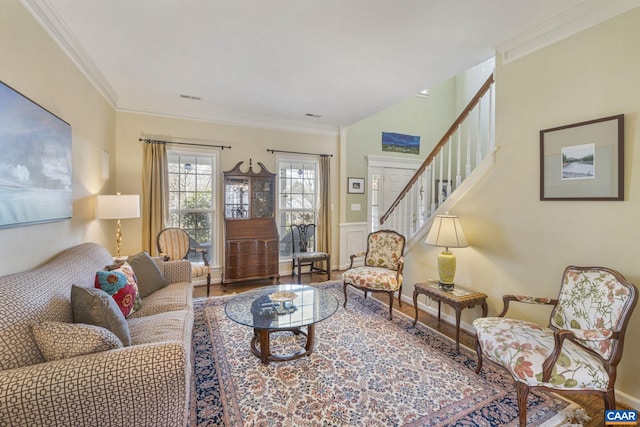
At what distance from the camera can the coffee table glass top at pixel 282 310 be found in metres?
2.11

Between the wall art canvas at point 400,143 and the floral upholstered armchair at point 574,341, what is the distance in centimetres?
428

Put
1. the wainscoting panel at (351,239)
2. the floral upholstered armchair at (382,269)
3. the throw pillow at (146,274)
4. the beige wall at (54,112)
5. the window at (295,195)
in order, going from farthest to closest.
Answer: the wainscoting panel at (351,239), the window at (295,195), the floral upholstered armchair at (382,269), the throw pillow at (146,274), the beige wall at (54,112)

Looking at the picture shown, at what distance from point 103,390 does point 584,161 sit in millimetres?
3112

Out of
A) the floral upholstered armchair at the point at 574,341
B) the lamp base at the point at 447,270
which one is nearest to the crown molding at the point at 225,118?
A: the lamp base at the point at 447,270

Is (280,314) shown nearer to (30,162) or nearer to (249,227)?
(30,162)

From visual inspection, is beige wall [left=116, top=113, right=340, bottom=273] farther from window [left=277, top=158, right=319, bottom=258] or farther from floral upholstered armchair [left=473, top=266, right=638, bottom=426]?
floral upholstered armchair [left=473, top=266, right=638, bottom=426]

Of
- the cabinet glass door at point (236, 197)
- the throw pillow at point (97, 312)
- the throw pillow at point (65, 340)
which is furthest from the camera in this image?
the cabinet glass door at point (236, 197)

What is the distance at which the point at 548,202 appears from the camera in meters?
2.20

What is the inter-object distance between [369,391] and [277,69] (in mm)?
3044

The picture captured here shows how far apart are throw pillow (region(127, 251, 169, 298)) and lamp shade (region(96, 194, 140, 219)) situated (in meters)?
0.61

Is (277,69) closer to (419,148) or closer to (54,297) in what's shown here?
(54,297)

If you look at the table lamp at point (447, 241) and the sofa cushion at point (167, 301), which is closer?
the sofa cushion at point (167, 301)

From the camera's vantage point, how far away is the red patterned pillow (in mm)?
2033

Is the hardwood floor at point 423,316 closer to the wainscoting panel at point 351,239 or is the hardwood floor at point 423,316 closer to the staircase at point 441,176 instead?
the wainscoting panel at point 351,239
